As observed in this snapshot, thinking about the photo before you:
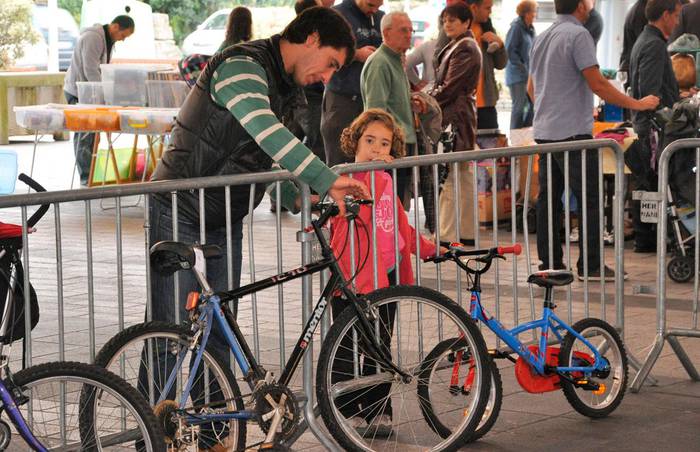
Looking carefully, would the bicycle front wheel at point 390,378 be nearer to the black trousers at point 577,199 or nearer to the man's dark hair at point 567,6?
the black trousers at point 577,199

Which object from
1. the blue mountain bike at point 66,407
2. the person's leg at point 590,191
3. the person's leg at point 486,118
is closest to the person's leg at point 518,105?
the person's leg at point 486,118

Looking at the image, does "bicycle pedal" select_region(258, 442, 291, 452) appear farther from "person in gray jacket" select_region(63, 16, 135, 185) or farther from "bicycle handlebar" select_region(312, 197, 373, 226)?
"person in gray jacket" select_region(63, 16, 135, 185)

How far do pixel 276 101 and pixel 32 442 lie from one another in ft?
5.77

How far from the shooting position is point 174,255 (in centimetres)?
492

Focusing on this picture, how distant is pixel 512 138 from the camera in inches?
497

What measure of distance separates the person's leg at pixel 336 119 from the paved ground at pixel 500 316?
819mm

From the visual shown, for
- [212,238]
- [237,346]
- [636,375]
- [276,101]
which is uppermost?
[276,101]

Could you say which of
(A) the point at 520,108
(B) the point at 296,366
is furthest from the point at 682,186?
(A) the point at 520,108

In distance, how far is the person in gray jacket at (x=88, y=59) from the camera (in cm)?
1576

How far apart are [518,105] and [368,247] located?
11.7 m

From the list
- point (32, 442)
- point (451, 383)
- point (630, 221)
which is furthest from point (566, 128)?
point (32, 442)

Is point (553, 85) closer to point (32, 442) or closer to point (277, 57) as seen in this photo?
point (277, 57)

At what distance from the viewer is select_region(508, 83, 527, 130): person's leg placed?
54.6ft

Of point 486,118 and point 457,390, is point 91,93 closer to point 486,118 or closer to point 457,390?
point 486,118
